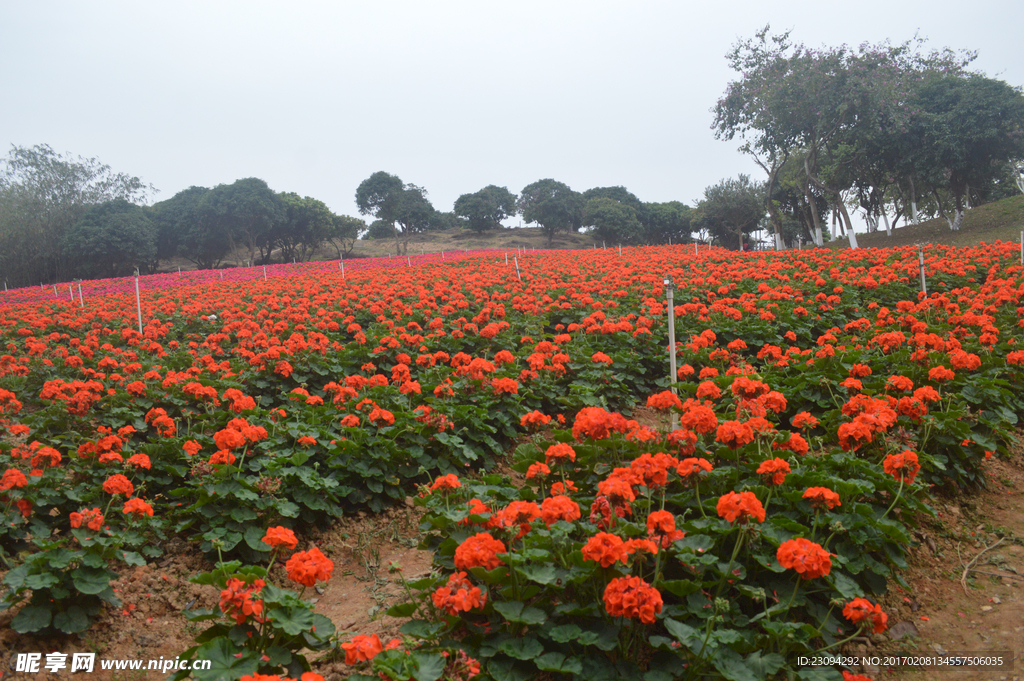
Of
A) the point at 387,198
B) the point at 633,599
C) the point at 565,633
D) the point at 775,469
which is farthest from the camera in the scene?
the point at 387,198

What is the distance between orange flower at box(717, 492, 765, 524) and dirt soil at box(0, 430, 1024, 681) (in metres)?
1.42

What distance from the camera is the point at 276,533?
10.9 feet

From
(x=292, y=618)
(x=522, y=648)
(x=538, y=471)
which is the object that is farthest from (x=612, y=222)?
(x=292, y=618)

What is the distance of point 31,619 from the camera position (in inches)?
150

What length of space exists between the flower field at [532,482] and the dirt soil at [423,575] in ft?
0.64

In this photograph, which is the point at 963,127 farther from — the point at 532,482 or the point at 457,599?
the point at 457,599

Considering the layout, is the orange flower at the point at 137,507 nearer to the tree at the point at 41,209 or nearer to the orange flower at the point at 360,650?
the orange flower at the point at 360,650

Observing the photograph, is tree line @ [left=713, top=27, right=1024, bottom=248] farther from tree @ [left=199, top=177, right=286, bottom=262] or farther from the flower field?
tree @ [left=199, top=177, right=286, bottom=262]

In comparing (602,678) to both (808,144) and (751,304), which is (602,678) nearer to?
(751,304)

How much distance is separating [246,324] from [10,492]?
681 cm

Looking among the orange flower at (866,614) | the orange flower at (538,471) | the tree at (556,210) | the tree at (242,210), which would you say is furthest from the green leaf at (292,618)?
the tree at (556,210)

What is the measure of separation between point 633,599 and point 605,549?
282 mm

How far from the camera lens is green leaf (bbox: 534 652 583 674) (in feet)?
9.60

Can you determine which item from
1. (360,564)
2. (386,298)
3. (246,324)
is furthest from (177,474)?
(386,298)
